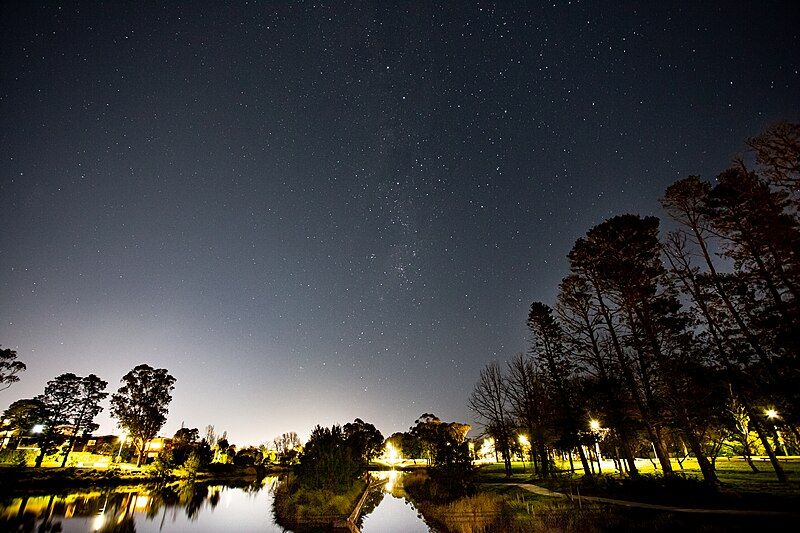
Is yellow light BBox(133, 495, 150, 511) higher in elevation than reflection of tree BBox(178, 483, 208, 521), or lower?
higher

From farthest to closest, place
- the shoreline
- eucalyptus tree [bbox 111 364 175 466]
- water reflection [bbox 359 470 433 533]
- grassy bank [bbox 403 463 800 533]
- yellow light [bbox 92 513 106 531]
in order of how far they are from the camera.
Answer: eucalyptus tree [bbox 111 364 175 466]
the shoreline
water reflection [bbox 359 470 433 533]
yellow light [bbox 92 513 106 531]
grassy bank [bbox 403 463 800 533]

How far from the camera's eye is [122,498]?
2948cm

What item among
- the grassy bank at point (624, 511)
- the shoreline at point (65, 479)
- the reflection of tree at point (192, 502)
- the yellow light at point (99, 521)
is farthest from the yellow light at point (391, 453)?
the grassy bank at point (624, 511)

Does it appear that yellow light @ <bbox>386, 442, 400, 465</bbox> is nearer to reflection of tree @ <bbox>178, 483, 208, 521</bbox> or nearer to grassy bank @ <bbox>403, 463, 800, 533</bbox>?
reflection of tree @ <bbox>178, 483, 208, 521</bbox>

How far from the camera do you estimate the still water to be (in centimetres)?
1930

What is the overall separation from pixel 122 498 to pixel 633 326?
3909 centimetres

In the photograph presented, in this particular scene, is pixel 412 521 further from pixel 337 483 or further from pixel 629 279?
pixel 629 279

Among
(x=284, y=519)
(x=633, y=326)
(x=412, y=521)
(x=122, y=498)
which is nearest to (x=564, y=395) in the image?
(x=633, y=326)

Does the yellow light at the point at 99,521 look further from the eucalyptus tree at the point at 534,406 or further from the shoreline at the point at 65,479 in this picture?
the eucalyptus tree at the point at 534,406

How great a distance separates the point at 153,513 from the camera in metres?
24.0

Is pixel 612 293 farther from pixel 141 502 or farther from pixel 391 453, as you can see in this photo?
pixel 391 453

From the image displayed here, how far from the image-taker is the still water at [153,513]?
1930 centimetres

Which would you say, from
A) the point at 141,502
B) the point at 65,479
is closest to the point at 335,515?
the point at 141,502

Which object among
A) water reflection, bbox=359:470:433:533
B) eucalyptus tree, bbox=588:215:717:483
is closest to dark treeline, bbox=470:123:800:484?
eucalyptus tree, bbox=588:215:717:483
